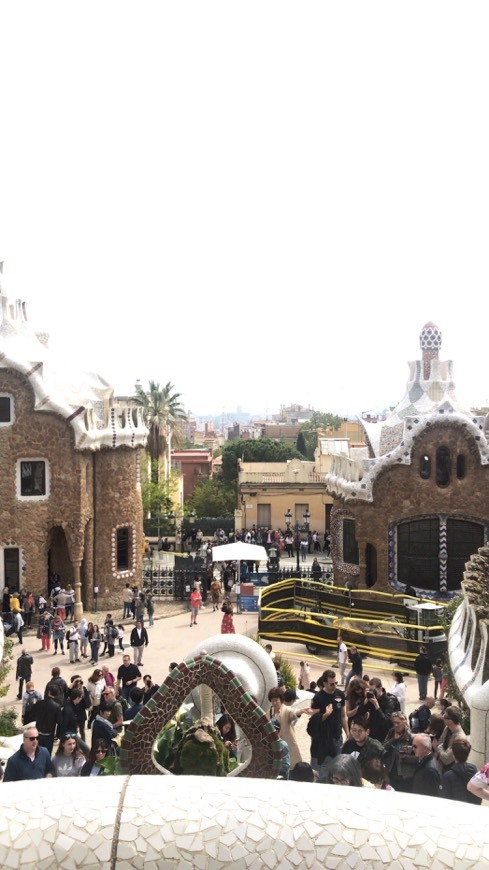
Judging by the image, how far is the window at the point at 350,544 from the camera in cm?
2548

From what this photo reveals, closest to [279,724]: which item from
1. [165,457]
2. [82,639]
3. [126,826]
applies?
[126,826]

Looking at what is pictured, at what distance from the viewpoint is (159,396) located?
4769 cm

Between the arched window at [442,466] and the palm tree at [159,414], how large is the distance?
21.8m

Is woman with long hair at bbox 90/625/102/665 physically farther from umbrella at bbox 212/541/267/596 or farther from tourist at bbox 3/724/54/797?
tourist at bbox 3/724/54/797

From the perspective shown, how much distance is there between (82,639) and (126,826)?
1486 cm

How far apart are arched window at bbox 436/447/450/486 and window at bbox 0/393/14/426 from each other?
11.3 metres

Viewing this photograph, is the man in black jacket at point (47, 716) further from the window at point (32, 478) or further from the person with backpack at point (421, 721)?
the window at point (32, 478)

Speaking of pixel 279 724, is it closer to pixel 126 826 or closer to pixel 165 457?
pixel 126 826

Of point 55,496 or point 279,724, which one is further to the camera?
point 55,496

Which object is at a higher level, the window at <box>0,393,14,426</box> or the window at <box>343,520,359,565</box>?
the window at <box>0,393,14,426</box>

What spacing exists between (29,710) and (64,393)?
14157 mm

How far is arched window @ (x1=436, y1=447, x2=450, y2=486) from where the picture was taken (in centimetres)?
2417

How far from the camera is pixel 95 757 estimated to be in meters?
8.41

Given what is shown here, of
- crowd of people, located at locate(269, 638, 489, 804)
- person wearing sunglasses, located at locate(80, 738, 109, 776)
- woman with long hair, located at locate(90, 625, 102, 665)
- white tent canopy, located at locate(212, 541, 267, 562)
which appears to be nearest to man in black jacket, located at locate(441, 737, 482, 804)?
crowd of people, located at locate(269, 638, 489, 804)
